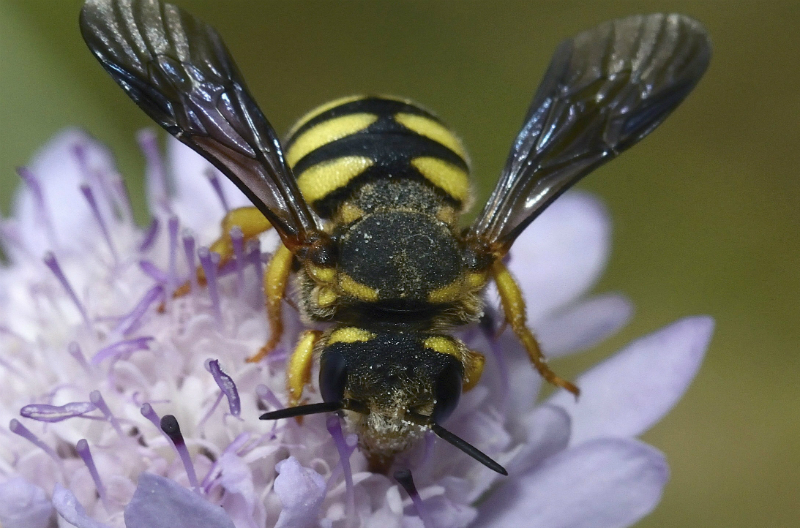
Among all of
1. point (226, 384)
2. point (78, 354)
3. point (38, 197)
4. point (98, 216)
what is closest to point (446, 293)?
point (226, 384)

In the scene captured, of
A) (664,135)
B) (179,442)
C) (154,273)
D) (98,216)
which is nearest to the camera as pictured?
(179,442)

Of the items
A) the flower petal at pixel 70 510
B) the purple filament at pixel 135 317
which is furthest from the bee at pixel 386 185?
the flower petal at pixel 70 510

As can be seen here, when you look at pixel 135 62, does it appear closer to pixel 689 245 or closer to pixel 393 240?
pixel 393 240

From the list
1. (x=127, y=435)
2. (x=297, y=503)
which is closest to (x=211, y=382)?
(x=127, y=435)

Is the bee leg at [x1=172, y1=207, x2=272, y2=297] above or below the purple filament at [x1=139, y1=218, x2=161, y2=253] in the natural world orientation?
below

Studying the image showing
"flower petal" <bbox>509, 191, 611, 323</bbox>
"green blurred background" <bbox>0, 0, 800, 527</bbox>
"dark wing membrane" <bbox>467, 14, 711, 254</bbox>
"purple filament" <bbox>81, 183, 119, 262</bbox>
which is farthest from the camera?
"green blurred background" <bbox>0, 0, 800, 527</bbox>

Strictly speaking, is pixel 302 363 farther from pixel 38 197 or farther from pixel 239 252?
pixel 38 197

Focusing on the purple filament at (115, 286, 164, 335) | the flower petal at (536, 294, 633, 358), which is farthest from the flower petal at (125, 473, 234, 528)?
the flower petal at (536, 294, 633, 358)

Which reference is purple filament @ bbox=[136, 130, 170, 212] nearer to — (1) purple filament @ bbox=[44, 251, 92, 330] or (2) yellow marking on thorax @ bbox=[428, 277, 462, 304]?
(1) purple filament @ bbox=[44, 251, 92, 330]
